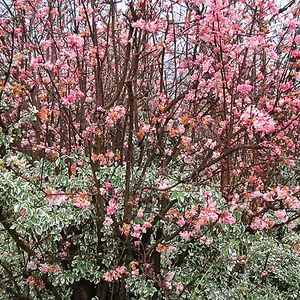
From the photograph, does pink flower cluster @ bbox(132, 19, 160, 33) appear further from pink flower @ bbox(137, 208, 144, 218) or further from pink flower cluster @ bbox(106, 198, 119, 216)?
pink flower @ bbox(137, 208, 144, 218)

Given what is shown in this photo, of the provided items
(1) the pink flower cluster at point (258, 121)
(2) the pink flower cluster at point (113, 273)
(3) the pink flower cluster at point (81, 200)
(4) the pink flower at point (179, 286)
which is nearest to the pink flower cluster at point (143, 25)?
(1) the pink flower cluster at point (258, 121)

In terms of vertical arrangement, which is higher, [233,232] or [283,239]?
[283,239]

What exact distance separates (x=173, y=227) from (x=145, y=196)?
54 cm

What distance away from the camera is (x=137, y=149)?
406 centimetres

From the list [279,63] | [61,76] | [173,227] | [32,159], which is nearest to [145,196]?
[173,227]

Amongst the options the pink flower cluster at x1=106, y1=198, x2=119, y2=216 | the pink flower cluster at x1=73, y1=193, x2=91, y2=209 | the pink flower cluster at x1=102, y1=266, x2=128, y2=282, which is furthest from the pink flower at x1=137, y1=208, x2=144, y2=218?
the pink flower cluster at x1=73, y1=193, x2=91, y2=209

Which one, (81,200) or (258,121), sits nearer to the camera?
(258,121)

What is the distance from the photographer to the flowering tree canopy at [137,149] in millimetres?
3213

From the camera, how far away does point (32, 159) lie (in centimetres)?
393

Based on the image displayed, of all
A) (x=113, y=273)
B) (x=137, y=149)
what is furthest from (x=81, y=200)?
(x=137, y=149)

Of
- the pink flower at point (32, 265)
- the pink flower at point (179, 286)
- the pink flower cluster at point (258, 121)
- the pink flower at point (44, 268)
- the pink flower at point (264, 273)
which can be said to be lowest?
the pink flower at point (179, 286)

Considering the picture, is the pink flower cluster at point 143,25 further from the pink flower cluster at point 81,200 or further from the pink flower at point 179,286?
the pink flower at point 179,286

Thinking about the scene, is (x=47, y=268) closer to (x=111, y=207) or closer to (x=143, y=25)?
(x=111, y=207)

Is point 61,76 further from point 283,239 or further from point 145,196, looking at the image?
point 283,239
